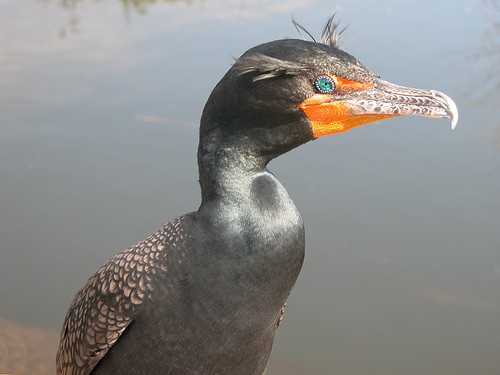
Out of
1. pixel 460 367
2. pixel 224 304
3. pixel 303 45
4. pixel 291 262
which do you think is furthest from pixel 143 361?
pixel 460 367

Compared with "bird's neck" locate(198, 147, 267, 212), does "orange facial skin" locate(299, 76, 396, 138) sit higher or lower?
higher

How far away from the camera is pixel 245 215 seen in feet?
8.84

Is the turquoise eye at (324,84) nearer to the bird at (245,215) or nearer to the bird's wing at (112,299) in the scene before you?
the bird at (245,215)

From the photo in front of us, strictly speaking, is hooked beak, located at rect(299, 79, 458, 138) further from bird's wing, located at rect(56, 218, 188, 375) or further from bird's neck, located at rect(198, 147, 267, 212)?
bird's wing, located at rect(56, 218, 188, 375)

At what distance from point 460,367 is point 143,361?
3.36 meters

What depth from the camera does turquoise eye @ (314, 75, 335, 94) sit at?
260 cm

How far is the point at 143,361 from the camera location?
2916 mm

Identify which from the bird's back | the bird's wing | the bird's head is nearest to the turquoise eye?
the bird's head

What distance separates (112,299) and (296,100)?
3.76 feet

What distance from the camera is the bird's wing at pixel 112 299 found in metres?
2.89

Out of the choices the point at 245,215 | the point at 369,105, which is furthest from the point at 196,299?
the point at 369,105

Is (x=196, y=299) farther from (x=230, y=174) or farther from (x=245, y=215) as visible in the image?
(x=230, y=174)

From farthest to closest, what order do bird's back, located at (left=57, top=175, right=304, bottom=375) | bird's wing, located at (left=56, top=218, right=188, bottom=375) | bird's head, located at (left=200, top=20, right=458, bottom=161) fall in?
1. bird's wing, located at (left=56, top=218, right=188, bottom=375)
2. bird's back, located at (left=57, top=175, right=304, bottom=375)
3. bird's head, located at (left=200, top=20, right=458, bottom=161)

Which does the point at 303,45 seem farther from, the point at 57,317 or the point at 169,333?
the point at 57,317
